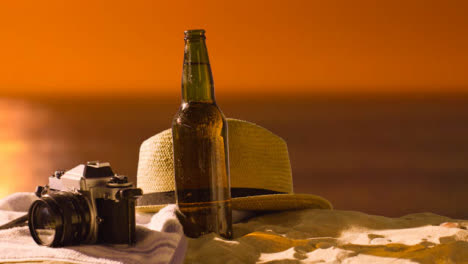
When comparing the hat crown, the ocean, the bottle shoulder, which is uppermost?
the bottle shoulder

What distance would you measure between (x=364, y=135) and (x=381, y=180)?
3864mm

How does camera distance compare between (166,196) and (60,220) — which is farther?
(166,196)

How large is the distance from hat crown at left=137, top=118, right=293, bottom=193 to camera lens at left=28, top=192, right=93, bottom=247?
2.18 ft

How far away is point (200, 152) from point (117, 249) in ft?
1.17

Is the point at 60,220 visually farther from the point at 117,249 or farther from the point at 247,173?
the point at 247,173

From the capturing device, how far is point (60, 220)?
1.34 meters

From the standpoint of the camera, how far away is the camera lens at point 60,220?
1.34 m

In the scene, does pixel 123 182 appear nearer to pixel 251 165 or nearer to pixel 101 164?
pixel 101 164

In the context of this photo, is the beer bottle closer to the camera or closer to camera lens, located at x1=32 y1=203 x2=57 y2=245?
the camera

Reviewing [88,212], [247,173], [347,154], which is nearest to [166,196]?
[247,173]

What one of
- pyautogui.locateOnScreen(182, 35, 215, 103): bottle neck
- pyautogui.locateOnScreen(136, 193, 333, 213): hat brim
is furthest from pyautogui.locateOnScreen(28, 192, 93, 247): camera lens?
pyautogui.locateOnScreen(136, 193, 333, 213): hat brim

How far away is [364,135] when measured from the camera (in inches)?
424

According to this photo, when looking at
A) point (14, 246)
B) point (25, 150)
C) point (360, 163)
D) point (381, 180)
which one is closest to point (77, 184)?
point (14, 246)

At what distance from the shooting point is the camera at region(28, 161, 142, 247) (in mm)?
1354
